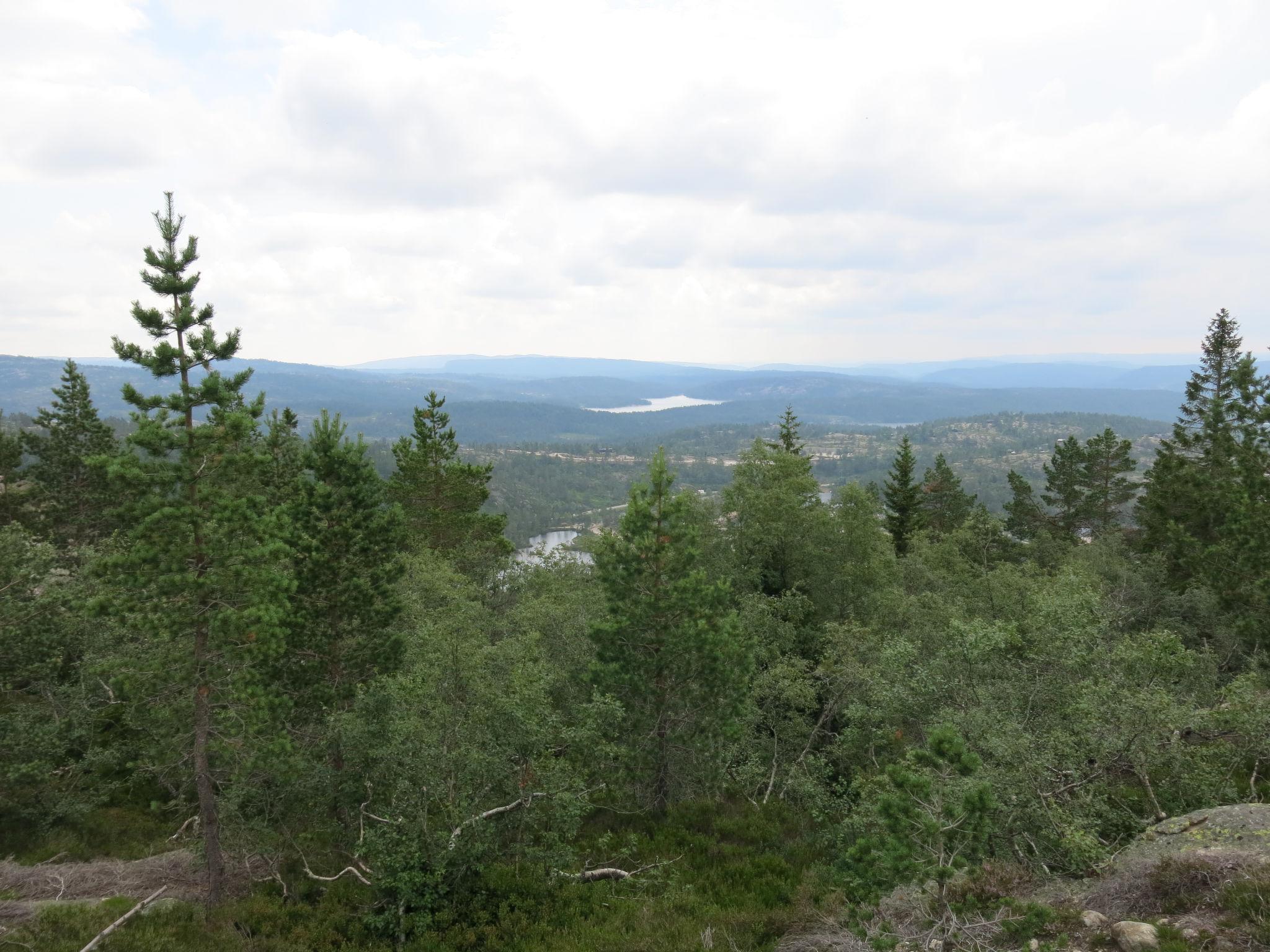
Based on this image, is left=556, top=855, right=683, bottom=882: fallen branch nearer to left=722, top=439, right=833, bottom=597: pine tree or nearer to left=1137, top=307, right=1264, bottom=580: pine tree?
left=722, top=439, right=833, bottom=597: pine tree

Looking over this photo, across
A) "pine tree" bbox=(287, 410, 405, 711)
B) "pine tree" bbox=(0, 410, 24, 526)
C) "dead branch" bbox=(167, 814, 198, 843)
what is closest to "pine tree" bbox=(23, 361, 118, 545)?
"pine tree" bbox=(0, 410, 24, 526)

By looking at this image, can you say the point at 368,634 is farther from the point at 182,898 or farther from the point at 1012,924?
the point at 1012,924

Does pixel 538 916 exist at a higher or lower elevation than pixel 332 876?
higher

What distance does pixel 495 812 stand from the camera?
14188mm

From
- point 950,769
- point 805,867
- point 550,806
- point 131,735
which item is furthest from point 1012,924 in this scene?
point 131,735

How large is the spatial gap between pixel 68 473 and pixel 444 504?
66.0ft

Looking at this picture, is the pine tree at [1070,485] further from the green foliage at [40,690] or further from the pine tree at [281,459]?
the green foliage at [40,690]

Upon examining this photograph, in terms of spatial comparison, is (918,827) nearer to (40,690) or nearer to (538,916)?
(538,916)

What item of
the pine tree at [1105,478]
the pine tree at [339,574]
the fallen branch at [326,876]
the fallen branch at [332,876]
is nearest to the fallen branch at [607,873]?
the fallen branch at [326,876]

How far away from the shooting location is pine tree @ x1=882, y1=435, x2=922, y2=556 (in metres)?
49.8

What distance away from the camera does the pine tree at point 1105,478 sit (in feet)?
164

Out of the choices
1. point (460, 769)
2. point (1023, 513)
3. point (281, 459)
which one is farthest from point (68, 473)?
point (1023, 513)

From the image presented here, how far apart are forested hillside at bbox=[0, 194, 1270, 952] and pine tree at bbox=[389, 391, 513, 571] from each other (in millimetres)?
8628

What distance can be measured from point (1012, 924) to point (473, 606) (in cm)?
1434
